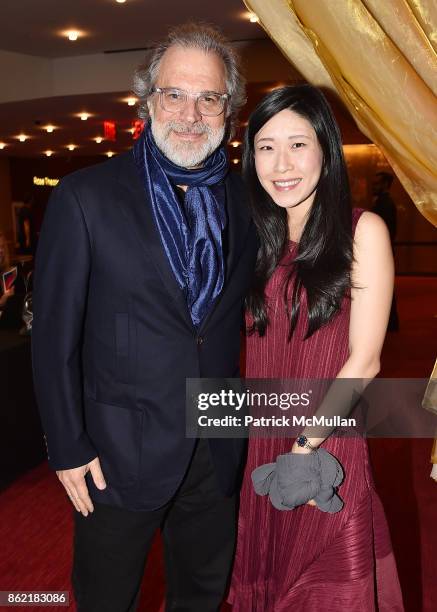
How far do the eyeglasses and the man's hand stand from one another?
900mm

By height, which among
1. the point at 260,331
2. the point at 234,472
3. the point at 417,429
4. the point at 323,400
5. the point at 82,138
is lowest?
the point at 417,429

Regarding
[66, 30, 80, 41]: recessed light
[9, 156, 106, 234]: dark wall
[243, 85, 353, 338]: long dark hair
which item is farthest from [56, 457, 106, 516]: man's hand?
[9, 156, 106, 234]: dark wall

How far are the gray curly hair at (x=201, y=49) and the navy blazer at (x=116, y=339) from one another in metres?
0.24

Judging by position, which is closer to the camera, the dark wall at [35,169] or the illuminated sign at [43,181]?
the dark wall at [35,169]

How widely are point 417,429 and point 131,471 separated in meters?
2.83

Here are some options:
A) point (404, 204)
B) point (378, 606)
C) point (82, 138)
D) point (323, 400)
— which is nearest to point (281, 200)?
point (323, 400)

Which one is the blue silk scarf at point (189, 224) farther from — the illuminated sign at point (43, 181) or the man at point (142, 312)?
the illuminated sign at point (43, 181)

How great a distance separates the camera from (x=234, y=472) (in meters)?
1.61

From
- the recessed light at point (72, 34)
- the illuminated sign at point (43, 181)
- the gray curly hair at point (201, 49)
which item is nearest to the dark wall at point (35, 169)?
the illuminated sign at point (43, 181)

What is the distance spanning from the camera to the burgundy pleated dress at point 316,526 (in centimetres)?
149

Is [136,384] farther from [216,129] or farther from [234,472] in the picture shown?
[216,129]

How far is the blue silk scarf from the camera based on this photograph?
1.43 meters

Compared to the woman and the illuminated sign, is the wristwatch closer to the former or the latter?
the woman

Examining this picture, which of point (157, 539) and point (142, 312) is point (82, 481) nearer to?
point (142, 312)
